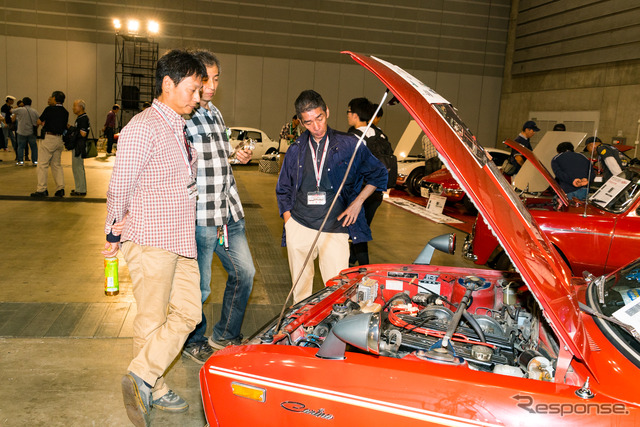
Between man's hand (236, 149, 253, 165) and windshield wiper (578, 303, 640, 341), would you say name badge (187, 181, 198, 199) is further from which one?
windshield wiper (578, 303, 640, 341)

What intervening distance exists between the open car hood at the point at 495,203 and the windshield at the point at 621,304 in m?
0.15

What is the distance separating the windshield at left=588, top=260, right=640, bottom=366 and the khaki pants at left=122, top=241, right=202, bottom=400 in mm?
2209

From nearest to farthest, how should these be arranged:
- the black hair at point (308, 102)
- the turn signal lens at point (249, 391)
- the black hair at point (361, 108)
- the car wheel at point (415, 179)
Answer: the turn signal lens at point (249, 391) → the black hair at point (308, 102) → the black hair at point (361, 108) → the car wheel at point (415, 179)

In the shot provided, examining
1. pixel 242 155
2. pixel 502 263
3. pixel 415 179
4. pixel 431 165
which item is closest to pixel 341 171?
pixel 242 155

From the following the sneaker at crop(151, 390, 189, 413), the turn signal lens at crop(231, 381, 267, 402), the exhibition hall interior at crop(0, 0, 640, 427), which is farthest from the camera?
the sneaker at crop(151, 390, 189, 413)

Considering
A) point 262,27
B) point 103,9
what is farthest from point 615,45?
point 103,9

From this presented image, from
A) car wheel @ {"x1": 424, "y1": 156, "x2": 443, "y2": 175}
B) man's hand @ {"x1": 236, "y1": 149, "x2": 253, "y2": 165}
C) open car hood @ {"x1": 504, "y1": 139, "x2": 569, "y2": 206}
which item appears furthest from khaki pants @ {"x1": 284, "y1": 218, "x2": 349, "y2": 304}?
car wheel @ {"x1": 424, "y1": 156, "x2": 443, "y2": 175}

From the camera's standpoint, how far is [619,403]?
1906 millimetres

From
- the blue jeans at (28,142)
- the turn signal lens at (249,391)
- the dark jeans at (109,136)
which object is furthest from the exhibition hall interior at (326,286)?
the dark jeans at (109,136)

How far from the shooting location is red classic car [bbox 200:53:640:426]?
1964mm

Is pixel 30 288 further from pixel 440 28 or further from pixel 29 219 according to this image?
pixel 440 28

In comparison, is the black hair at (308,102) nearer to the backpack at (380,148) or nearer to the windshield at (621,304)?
the backpack at (380,148)

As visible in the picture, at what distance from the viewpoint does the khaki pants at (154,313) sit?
9.89 feet

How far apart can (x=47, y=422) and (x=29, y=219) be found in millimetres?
6477
